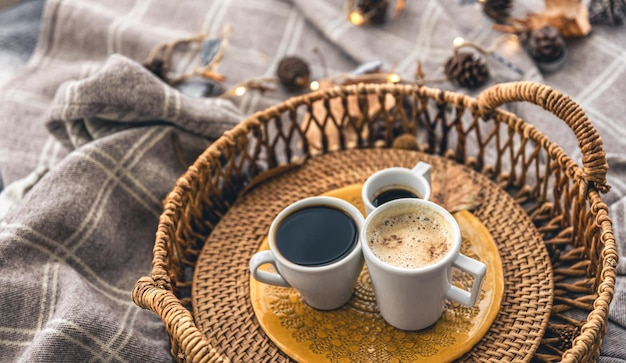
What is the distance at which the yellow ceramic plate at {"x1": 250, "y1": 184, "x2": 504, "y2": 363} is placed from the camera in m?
0.71

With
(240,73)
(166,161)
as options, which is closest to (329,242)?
(166,161)

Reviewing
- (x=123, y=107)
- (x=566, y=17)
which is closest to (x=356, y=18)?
(x=566, y=17)

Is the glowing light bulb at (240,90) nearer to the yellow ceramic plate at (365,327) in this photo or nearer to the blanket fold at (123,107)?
the blanket fold at (123,107)

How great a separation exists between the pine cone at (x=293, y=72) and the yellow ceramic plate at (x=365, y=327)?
1.63 feet

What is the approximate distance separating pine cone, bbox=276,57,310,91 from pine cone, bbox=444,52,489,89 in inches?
10.6

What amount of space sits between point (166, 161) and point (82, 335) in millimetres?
329

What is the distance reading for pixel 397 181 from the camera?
0.79 m

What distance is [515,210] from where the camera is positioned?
2.79ft

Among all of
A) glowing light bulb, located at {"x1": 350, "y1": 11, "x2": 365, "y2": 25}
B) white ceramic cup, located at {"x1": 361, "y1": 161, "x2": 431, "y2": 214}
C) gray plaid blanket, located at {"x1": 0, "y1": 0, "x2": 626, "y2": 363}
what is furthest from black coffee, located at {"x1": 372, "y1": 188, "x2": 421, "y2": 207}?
glowing light bulb, located at {"x1": 350, "y1": 11, "x2": 365, "y2": 25}

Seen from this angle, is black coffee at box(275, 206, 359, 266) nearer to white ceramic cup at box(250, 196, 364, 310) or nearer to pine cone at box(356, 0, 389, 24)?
white ceramic cup at box(250, 196, 364, 310)

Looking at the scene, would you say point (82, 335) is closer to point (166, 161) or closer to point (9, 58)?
point (166, 161)

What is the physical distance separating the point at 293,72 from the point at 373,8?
0.74 ft

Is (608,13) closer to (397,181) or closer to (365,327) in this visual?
(397,181)

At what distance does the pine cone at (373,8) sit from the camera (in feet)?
4.07
